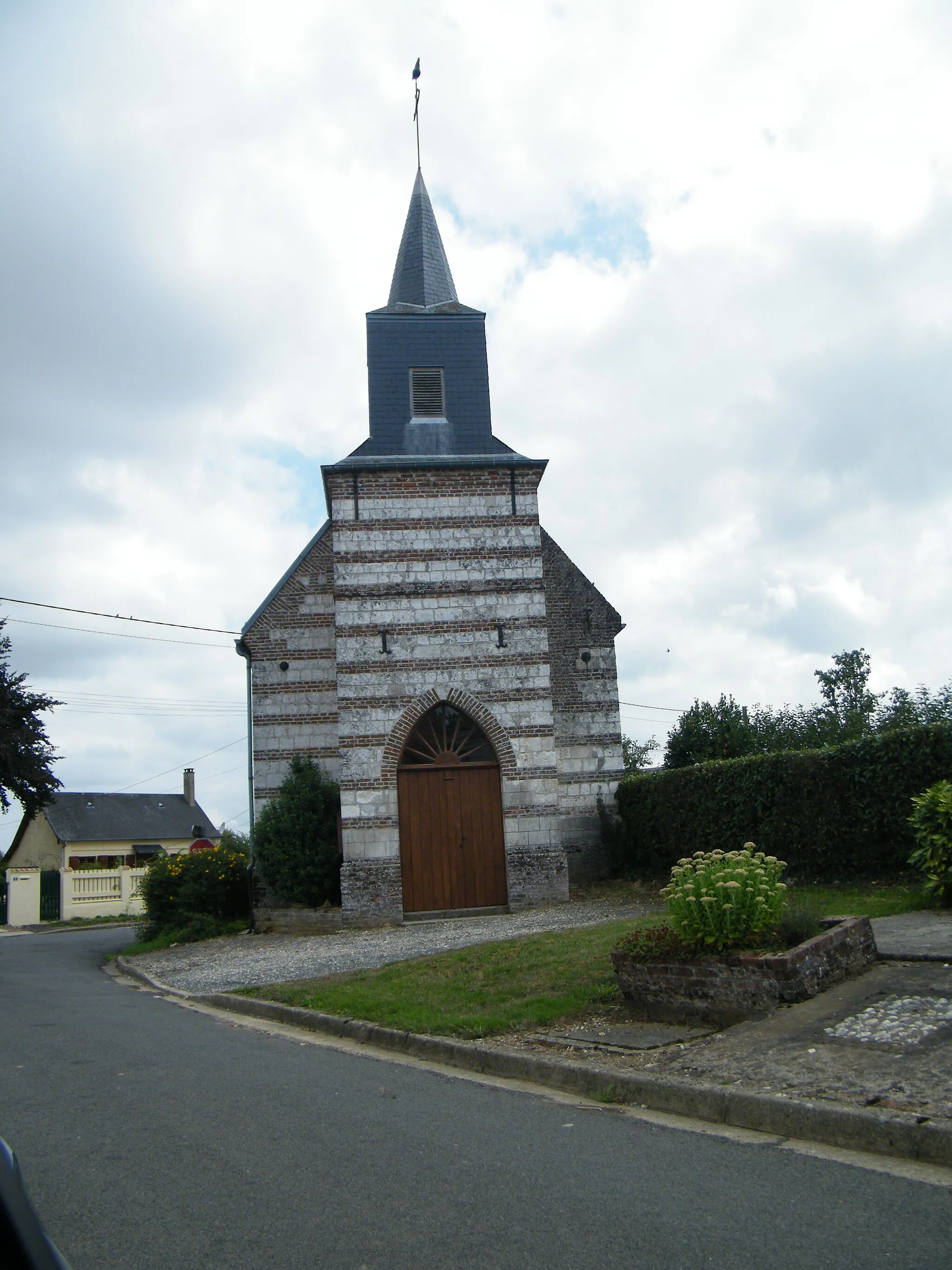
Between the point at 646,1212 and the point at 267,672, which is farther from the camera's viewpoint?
the point at 267,672

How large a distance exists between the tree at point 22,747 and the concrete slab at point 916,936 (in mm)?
18349

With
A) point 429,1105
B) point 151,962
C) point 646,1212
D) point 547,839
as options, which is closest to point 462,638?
point 547,839

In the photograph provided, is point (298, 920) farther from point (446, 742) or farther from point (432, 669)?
point (432, 669)

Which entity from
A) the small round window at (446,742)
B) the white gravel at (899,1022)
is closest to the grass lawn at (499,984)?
the white gravel at (899,1022)

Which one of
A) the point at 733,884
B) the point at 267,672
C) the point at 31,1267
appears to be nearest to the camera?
the point at 31,1267

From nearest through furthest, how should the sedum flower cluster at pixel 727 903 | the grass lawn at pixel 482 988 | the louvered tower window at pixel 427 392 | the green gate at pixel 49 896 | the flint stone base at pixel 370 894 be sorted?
the sedum flower cluster at pixel 727 903
the grass lawn at pixel 482 988
the flint stone base at pixel 370 894
the louvered tower window at pixel 427 392
the green gate at pixel 49 896

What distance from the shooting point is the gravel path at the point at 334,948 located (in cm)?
1222

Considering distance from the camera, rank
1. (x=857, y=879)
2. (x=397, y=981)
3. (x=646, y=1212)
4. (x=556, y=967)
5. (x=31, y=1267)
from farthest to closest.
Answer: (x=857, y=879)
(x=397, y=981)
(x=556, y=967)
(x=646, y=1212)
(x=31, y=1267)

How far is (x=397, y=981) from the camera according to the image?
993 centimetres

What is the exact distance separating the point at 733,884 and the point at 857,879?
6.58m

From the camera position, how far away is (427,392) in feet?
63.4

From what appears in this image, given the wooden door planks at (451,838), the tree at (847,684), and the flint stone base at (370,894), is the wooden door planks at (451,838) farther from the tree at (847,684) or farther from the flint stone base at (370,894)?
the tree at (847,684)

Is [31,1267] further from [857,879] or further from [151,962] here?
[151,962]

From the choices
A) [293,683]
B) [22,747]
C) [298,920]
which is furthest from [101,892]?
[298,920]
